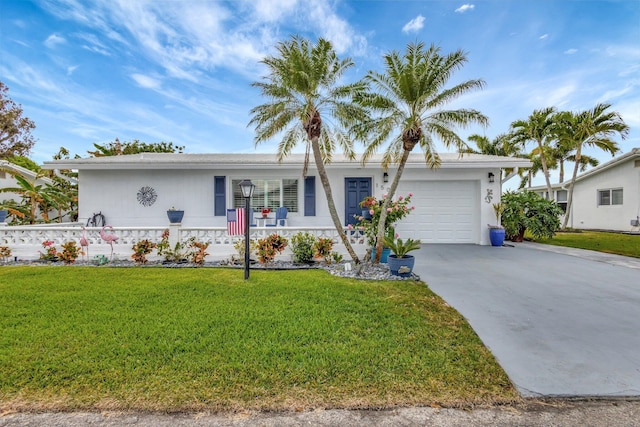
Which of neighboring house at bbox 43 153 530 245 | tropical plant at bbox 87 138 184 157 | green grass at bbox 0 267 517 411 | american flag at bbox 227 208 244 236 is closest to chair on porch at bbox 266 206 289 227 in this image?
neighboring house at bbox 43 153 530 245

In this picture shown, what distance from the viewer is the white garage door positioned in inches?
430

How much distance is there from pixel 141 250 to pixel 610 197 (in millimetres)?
22942

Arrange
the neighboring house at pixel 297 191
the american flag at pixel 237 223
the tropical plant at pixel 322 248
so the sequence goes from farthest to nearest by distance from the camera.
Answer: the neighboring house at pixel 297 191, the tropical plant at pixel 322 248, the american flag at pixel 237 223

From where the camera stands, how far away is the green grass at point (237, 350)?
101 inches

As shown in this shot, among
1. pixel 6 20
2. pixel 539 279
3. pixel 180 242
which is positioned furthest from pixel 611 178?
pixel 6 20

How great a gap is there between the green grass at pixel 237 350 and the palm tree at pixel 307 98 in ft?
9.57

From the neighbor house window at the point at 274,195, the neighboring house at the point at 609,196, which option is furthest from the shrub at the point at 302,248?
the neighboring house at the point at 609,196

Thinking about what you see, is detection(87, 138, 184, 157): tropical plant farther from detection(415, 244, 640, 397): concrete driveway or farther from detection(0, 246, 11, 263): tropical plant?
detection(415, 244, 640, 397): concrete driveway

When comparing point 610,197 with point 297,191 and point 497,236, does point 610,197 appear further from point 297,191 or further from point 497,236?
point 297,191

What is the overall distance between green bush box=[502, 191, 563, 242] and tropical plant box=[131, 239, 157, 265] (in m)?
11.7

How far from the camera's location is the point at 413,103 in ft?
21.4

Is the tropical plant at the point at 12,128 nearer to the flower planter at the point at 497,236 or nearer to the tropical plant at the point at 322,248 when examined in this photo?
the tropical plant at the point at 322,248

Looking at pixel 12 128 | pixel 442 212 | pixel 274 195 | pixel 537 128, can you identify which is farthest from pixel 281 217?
pixel 12 128

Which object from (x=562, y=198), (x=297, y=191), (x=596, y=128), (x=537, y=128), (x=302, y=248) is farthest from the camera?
(x=562, y=198)
